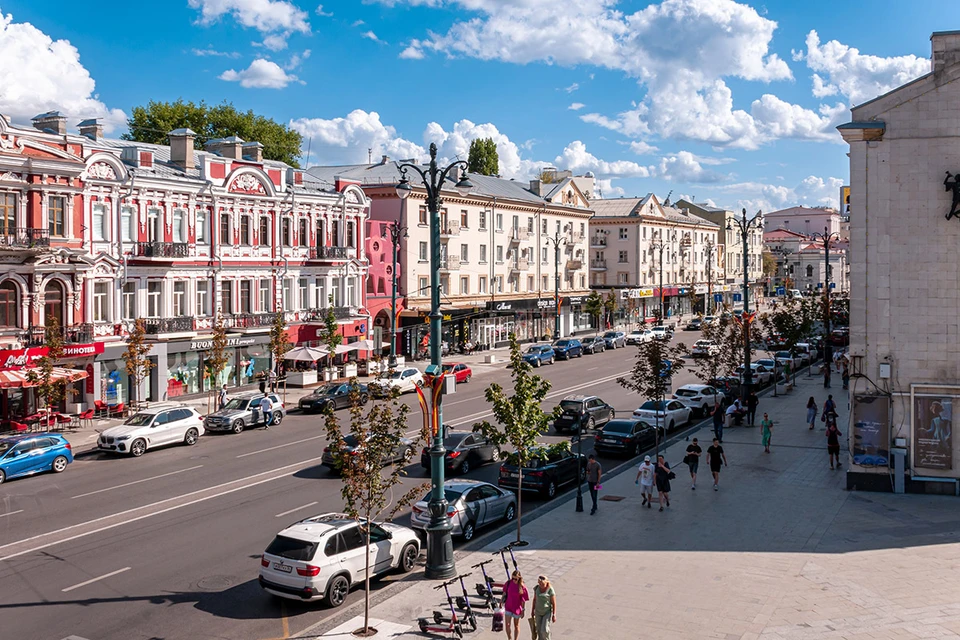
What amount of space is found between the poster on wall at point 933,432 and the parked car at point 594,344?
4443cm

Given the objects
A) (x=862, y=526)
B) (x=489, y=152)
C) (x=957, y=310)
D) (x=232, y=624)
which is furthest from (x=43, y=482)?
(x=489, y=152)

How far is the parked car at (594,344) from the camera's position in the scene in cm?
6844

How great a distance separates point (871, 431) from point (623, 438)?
28.2 ft

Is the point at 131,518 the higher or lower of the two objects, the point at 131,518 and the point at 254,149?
the lower

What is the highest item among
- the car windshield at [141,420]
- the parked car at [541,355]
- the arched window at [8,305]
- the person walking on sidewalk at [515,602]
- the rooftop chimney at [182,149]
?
the rooftop chimney at [182,149]

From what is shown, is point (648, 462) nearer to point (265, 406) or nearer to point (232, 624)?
point (232, 624)

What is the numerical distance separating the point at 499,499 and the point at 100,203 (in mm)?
26399

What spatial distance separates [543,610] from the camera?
531 inches

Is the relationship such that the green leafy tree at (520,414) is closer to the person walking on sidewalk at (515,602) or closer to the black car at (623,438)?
the person walking on sidewalk at (515,602)

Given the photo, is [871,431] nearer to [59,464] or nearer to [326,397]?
[326,397]

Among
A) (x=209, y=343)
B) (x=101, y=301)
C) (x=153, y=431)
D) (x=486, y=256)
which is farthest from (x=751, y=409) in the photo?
(x=486, y=256)

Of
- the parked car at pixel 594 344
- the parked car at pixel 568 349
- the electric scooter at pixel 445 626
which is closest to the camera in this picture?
the electric scooter at pixel 445 626

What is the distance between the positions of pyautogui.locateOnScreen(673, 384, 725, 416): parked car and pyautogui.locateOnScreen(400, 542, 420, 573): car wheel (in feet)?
73.5

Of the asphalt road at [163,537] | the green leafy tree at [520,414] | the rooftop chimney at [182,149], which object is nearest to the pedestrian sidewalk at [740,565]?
the green leafy tree at [520,414]
